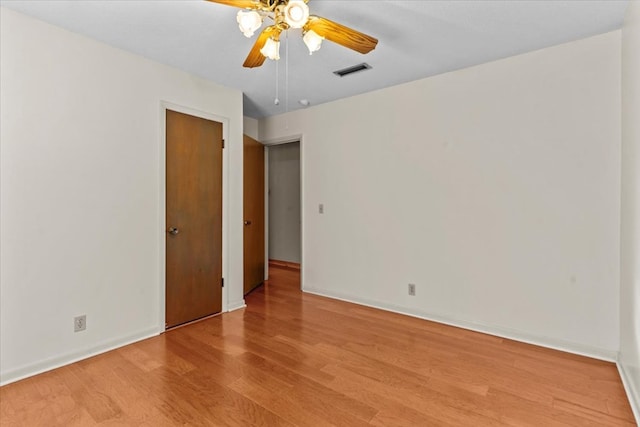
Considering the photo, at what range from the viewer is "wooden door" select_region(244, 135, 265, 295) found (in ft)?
14.1

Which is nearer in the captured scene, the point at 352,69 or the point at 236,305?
the point at 352,69

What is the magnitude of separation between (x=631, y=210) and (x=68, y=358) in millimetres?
4037

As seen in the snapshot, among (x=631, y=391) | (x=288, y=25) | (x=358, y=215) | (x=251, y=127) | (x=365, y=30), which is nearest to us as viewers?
(x=288, y=25)

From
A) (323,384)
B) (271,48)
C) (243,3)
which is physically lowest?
(323,384)

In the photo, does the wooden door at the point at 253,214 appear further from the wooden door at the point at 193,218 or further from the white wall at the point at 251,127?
the wooden door at the point at 193,218

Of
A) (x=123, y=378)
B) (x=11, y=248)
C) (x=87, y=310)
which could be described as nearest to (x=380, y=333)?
(x=123, y=378)

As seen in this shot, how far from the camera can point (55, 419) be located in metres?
1.82

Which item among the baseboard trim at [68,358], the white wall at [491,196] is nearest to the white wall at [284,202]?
the white wall at [491,196]

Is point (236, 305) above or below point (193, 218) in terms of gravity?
below

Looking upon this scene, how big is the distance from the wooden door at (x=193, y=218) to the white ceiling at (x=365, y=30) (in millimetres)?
634

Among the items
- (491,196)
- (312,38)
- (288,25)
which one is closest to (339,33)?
(312,38)

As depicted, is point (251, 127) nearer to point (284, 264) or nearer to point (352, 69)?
point (352, 69)

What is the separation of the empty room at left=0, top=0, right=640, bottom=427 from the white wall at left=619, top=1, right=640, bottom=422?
0.03 meters

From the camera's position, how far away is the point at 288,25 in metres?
1.87
